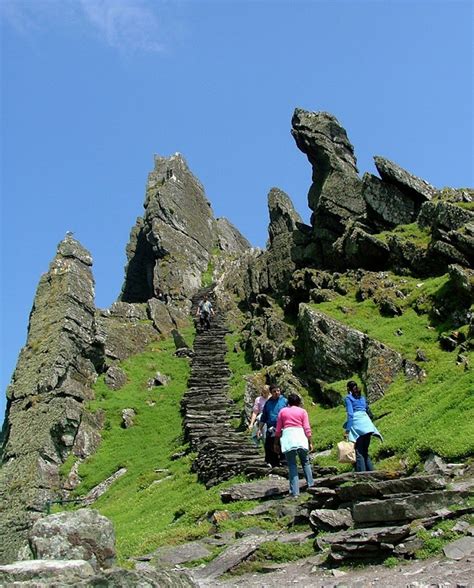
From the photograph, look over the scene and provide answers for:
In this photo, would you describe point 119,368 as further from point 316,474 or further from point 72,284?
point 316,474

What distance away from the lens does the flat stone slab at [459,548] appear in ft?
38.0

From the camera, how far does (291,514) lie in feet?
55.4

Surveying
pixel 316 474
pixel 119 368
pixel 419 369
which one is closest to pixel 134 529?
pixel 316 474

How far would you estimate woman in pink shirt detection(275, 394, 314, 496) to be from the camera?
723 inches

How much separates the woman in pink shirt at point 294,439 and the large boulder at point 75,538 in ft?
24.7

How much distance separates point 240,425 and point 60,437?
31.7 ft

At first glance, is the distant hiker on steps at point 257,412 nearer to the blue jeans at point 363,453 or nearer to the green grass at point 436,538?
the blue jeans at point 363,453

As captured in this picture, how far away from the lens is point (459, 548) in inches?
463

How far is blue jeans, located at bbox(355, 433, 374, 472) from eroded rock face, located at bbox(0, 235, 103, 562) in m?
14.6

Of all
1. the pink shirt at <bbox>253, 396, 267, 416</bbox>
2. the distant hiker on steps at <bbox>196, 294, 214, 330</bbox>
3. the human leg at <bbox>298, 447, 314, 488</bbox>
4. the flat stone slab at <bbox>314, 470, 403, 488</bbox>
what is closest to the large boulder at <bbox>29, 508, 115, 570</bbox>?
the flat stone slab at <bbox>314, 470, 403, 488</bbox>

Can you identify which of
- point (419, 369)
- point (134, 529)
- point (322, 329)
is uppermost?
point (322, 329)


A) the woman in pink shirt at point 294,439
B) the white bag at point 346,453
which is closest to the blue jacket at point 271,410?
the woman in pink shirt at point 294,439

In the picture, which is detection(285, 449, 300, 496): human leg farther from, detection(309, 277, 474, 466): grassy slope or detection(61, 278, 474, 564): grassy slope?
detection(309, 277, 474, 466): grassy slope

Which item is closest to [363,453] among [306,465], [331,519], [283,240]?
[306,465]
